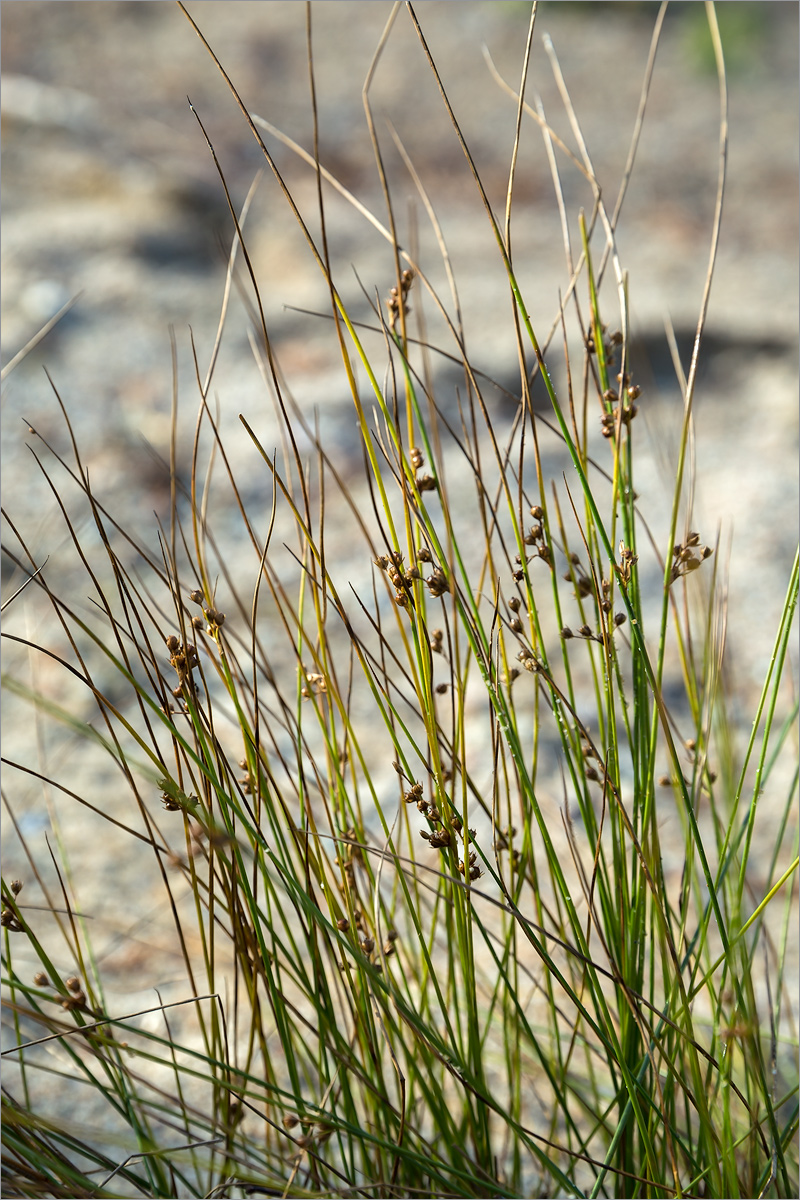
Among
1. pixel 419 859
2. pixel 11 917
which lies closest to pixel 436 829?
pixel 11 917

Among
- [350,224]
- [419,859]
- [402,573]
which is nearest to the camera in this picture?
[402,573]

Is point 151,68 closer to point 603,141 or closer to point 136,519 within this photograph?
point 603,141

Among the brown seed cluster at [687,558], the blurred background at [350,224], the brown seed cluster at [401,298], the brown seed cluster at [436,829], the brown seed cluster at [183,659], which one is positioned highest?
the blurred background at [350,224]

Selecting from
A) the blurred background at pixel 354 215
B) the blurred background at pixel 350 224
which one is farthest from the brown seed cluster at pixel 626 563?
the blurred background at pixel 350 224

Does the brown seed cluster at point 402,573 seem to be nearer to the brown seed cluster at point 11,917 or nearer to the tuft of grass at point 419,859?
the tuft of grass at point 419,859

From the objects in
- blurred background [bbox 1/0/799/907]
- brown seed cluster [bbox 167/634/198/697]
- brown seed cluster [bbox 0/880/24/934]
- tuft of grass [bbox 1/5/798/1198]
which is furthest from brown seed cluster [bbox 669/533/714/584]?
blurred background [bbox 1/0/799/907]

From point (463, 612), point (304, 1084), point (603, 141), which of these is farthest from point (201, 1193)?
point (603, 141)

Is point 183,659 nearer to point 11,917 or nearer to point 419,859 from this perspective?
point 11,917

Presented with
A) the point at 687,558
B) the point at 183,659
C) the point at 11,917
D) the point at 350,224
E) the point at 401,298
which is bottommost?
the point at 11,917
